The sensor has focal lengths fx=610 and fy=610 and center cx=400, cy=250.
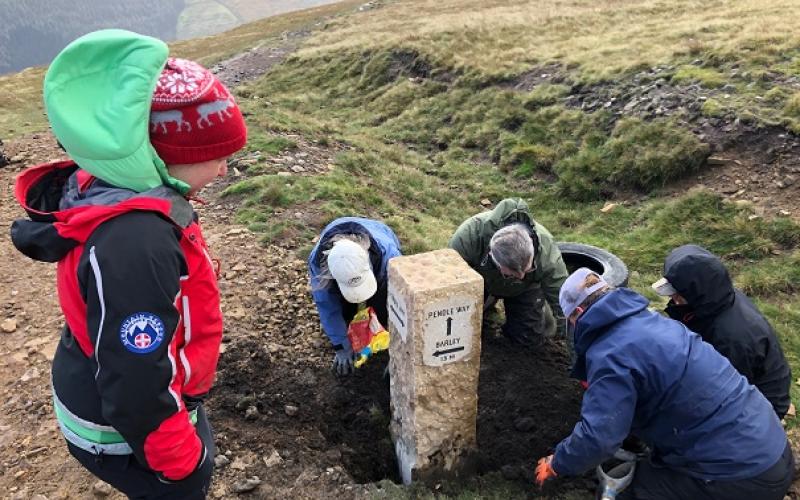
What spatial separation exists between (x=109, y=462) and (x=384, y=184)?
791cm

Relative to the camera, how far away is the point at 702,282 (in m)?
4.00

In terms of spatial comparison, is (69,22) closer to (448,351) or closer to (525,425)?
(525,425)

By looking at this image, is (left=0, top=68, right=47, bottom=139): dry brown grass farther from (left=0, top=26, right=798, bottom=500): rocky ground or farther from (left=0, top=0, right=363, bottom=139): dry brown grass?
(left=0, top=26, right=798, bottom=500): rocky ground

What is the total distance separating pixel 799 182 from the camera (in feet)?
25.8

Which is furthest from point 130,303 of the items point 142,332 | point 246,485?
point 246,485

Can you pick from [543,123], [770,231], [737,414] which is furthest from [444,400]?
[543,123]

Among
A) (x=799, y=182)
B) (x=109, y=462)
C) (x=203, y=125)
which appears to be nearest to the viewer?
(x=203, y=125)

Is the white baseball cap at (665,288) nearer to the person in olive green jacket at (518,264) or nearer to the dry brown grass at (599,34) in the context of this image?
the person in olive green jacket at (518,264)

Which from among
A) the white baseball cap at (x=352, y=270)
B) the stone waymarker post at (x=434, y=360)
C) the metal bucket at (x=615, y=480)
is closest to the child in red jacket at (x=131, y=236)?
the stone waymarker post at (x=434, y=360)

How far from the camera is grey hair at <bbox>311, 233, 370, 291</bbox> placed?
463cm

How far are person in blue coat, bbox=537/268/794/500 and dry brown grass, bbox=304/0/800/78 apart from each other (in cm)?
986

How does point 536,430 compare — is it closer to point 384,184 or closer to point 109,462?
point 109,462

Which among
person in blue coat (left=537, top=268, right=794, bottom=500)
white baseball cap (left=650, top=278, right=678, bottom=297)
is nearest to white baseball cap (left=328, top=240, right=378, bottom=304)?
person in blue coat (left=537, top=268, right=794, bottom=500)

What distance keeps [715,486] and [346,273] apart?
2570 mm
